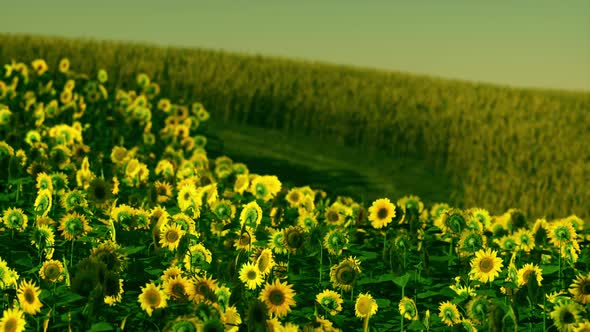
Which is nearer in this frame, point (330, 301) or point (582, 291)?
point (330, 301)

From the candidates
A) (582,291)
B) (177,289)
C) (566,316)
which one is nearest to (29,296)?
(177,289)

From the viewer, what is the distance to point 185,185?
591 centimetres

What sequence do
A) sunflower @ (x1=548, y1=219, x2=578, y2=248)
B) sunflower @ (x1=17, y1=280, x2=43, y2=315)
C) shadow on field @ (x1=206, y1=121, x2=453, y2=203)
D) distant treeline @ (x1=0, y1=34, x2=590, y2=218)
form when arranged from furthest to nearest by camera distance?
shadow on field @ (x1=206, y1=121, x2=453, y2=203) → distant treeline @ (x1=0, y1=34, x2=590, y2=218) → sunflower @ (x1=548, y1=219, x2=578, y2=248) → sunflower @ (x1=17, y1=280, x2=43, y2=315)

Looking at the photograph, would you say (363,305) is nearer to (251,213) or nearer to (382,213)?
(251,213)

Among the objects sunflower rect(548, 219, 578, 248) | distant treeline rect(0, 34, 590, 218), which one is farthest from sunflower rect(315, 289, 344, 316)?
distant treeline rect(0, 34, 590, 218)

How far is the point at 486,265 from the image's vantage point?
4.45 metres

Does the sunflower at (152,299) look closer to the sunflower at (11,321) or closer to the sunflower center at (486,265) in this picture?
Result: the sunflower at (11,321)

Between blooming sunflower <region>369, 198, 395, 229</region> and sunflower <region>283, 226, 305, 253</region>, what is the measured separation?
0.78 m

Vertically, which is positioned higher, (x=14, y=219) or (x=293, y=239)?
(x=293, y=239)

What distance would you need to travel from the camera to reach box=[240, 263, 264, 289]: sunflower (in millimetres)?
3986

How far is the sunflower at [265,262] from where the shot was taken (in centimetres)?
401

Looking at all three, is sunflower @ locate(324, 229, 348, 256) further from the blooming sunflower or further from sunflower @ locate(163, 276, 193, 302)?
sunflower @ locate(163, 276, 193, 302)

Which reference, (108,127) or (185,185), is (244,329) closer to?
(185,185)

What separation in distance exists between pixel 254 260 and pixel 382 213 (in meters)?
1.35
